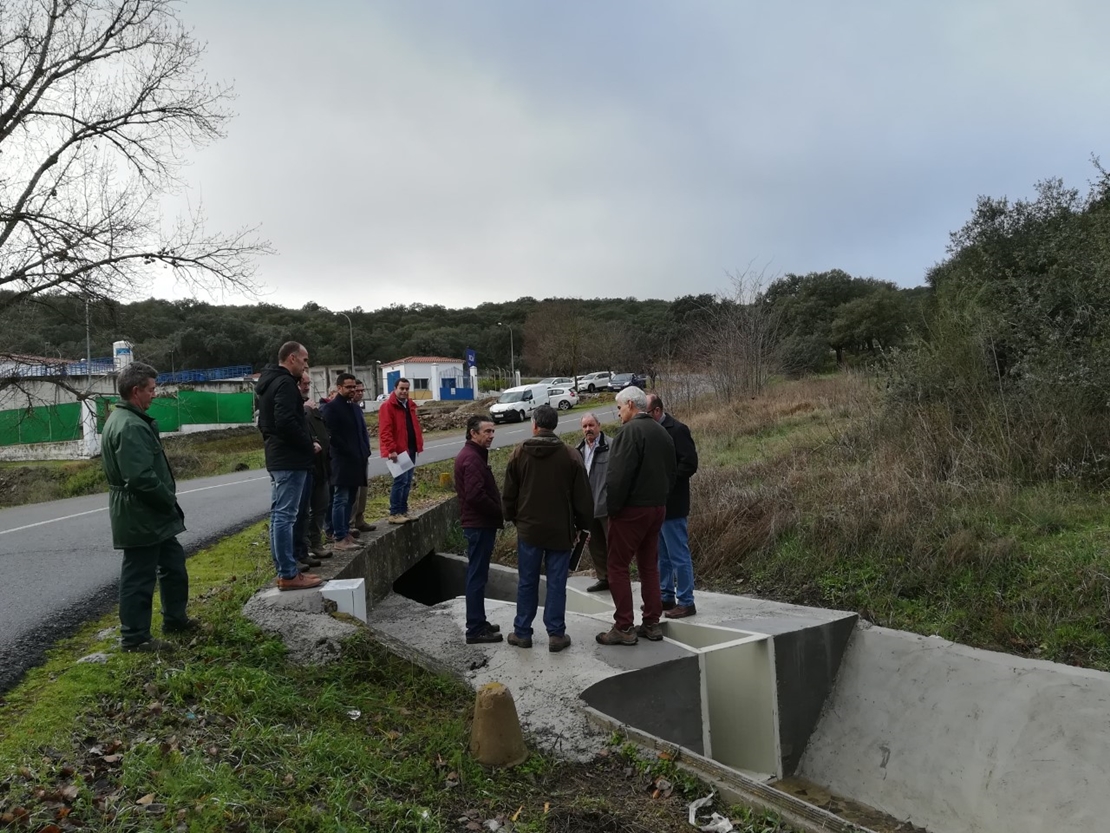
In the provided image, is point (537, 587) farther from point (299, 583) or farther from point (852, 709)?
point (852, 709)

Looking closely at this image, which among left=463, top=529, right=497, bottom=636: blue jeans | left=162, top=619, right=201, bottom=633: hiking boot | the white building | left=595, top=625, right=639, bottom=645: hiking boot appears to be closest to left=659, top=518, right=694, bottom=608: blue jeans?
left=595, top=625, right=639, bottom=645: hiking boot

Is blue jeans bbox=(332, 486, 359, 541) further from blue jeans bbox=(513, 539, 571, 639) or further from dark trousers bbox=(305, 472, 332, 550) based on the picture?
blue jeans bbox=(513, 539, 571, 639)

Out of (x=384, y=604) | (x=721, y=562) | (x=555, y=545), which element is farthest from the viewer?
(x=721, y=562)

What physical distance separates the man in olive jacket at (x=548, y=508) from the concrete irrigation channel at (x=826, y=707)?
435mm

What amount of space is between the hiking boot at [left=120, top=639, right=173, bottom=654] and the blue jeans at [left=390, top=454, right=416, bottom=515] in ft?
12.7

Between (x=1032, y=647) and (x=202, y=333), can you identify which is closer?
(x=1032, y=647)

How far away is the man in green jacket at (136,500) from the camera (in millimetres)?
4754

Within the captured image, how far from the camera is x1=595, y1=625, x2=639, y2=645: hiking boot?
600cm

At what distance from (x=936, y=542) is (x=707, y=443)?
26.5 feet

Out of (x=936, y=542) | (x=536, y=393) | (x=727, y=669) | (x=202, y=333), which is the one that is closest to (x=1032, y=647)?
(x=936, y=542)

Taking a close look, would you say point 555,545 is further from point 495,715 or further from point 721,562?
point 721,562

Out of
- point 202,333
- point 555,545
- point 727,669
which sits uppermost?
point 202,333

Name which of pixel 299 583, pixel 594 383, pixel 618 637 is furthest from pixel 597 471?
pixel 594 383

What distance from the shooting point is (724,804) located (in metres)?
4.12
